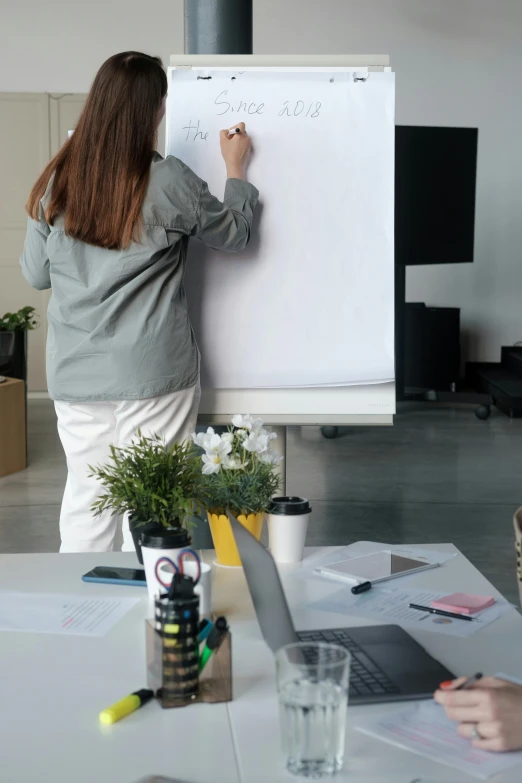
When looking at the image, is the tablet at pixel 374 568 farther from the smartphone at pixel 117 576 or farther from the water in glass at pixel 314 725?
the water in glass at pixel 314 725

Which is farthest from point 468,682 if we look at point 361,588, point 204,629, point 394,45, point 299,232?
point 394,45

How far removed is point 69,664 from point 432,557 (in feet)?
2.48

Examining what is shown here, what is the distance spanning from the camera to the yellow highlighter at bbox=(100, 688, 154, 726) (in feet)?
3.45

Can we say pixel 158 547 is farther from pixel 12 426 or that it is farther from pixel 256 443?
pixel 12 426

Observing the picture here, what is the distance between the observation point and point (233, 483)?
5.26 ft

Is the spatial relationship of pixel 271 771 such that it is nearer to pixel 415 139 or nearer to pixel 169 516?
pixel 169 516

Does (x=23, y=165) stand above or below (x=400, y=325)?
above

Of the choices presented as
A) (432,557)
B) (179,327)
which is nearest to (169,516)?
(432,557)

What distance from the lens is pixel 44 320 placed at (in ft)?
25.6

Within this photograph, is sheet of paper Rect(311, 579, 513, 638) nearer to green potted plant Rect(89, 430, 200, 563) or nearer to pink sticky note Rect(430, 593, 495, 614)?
pink sticky note Rect(430, 593, 495, 614)

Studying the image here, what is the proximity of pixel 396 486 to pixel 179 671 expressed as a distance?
3884 mm

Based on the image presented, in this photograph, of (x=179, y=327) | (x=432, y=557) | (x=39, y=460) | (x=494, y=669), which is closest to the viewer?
(x=494, y=669)

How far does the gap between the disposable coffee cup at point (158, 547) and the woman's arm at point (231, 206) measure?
3.82ft

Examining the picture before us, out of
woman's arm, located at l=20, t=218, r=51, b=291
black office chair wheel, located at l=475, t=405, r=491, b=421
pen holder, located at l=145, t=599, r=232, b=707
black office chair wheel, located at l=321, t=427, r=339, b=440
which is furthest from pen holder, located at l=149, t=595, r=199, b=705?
black office chair wheel, located at l=475, t=405, r=491, b=421
